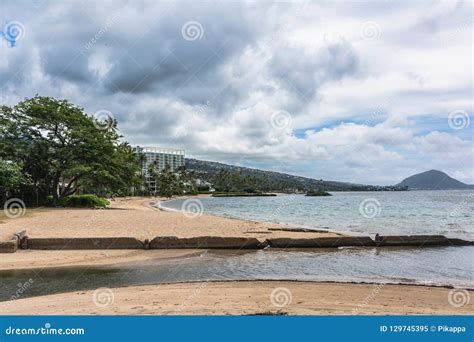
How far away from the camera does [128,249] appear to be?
18562 millimetres

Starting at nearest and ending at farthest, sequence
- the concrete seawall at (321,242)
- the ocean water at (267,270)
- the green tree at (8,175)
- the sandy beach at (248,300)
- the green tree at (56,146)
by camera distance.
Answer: the sandy beach at (248,300) → the ocean water at (267,270) → the concrete seawall at (321,242) → the green tree at (8,175) → the green tree at (56,146)

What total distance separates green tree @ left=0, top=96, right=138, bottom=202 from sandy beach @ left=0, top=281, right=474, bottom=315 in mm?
31592

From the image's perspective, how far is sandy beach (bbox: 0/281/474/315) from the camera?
855 centimetres

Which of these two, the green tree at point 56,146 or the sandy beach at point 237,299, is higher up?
the green tree at point 56,146

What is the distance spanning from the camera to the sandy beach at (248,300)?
855 centimetres

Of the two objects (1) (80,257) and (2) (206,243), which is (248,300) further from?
(2) (206,243)

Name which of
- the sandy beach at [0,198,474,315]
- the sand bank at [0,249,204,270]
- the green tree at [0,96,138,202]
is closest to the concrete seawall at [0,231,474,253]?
the sand bank at [0,249,204,270]

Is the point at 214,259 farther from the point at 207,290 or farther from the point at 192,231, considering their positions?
the point at 192,231

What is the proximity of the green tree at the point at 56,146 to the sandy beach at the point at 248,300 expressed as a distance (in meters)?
31.6

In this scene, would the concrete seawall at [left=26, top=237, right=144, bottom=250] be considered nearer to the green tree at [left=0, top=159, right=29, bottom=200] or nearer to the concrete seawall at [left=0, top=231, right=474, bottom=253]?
the concrete seawall at [left=0, top=231, right=474, bottom=253]

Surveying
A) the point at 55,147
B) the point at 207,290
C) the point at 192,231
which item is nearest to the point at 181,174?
the point at 55,147

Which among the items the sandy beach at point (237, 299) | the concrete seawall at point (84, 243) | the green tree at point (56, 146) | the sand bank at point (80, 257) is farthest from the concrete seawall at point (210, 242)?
the green tree at point (56, 146)

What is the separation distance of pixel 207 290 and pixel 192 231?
14.1 meters

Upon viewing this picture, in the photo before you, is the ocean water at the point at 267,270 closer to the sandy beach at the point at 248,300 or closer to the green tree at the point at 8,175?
the sandy beach at the point at 248,300
